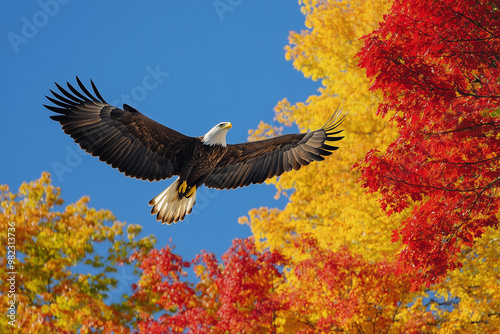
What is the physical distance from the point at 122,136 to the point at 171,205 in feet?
4.21

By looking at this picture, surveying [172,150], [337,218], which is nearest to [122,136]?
[172,150]

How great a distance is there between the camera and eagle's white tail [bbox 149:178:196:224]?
7941 millimetres

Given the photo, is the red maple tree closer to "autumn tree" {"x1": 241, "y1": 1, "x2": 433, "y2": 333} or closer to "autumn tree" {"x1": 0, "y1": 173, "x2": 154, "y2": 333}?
"autumn tree" {"x1": 241, "y1": 1, "x2": 433, "y2": 333}

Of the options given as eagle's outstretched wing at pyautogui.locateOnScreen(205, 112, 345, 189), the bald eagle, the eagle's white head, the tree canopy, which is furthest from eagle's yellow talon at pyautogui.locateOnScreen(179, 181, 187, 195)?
the tree canopy

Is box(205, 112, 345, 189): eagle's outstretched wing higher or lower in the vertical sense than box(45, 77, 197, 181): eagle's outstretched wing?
higher

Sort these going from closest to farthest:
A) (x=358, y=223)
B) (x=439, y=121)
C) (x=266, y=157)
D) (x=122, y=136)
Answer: (x=439, y=121)
(x=122, y=136)
(x=266, y=157)
(x=358, y=223)

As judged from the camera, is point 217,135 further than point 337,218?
No

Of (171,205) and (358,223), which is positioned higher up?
(358,223)

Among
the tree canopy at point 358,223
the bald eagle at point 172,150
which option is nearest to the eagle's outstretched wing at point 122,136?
the bald eagle at point 172,150

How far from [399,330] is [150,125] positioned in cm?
515

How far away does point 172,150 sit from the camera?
777cm

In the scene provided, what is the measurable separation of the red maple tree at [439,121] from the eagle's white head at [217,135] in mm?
2266

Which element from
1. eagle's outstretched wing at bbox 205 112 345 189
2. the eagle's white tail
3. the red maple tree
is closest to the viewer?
the red maple tree

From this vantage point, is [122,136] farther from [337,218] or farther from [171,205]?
[337,218]
